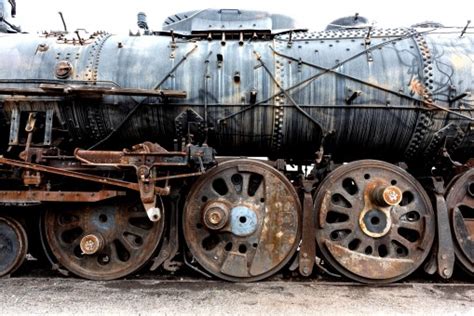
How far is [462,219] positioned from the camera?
15.2ft

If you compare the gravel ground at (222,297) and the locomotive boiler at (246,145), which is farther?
the locomotive boiler at (246,145)

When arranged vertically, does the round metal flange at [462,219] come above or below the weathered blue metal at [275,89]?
below

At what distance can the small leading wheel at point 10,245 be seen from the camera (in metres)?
4.59

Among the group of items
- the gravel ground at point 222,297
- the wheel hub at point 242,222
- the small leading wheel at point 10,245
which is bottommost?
the gravel ground at point 222,297

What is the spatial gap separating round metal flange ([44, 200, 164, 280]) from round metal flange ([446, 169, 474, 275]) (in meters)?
3.11

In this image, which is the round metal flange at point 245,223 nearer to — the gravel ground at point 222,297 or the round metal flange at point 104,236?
the gravel ground at point 222,297

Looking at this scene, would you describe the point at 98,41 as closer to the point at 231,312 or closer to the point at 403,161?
the point at 231,312

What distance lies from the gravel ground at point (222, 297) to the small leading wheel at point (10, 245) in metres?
0.16

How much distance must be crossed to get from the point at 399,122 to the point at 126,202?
10.1ft

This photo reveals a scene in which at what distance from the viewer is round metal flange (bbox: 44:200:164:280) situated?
4625 mm

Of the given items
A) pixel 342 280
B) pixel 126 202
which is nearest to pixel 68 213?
pixel 126 202

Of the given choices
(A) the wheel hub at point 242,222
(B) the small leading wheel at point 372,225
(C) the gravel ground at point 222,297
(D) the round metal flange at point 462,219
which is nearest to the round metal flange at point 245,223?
(A) the wheel hub at point 242,222

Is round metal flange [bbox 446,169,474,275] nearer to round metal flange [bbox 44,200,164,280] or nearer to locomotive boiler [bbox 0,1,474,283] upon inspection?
locomotive boiler [bbox 0,1,474,283]

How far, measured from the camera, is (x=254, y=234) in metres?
4.58
